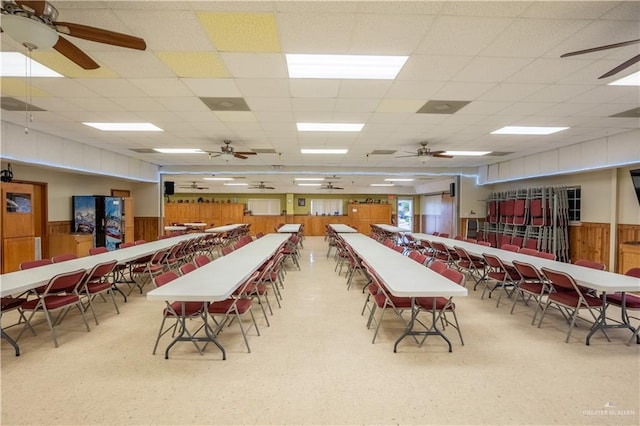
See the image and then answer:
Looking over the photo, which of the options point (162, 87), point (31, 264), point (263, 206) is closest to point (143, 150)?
point (31, 264)

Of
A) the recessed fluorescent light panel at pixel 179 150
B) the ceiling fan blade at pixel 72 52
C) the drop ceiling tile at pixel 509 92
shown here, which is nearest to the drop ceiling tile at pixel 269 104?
the ceiling fan blade at pixel 72 52

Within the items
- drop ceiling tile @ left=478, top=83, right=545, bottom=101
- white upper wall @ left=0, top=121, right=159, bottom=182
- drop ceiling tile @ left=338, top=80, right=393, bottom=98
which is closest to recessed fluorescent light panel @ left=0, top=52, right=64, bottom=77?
white upper wall @ left=0, top=121, right=159, bottom=182

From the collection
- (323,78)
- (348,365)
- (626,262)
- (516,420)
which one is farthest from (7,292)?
(626,262)

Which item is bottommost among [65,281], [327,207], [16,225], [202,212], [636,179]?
[65,281]

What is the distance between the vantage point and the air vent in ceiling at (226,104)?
13.5 ft

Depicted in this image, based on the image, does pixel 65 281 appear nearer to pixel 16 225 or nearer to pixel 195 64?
pixel 195 64

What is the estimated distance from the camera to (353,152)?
7.70 metres

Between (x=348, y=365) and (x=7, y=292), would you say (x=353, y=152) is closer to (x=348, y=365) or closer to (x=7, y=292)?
(x=348, y=365)

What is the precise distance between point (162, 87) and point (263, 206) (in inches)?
563

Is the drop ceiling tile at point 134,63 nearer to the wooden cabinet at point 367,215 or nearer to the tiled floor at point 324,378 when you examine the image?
the tiled floor at point 324,378

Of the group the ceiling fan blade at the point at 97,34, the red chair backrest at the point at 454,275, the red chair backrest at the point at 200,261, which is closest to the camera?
the ceiling fan blade at the point at 97,34

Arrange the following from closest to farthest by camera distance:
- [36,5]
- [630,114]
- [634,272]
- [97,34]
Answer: [36,5], [97,34], [634,272], [630,114]

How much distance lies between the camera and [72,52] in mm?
2416

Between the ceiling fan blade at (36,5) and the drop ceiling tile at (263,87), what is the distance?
1.75 metres
